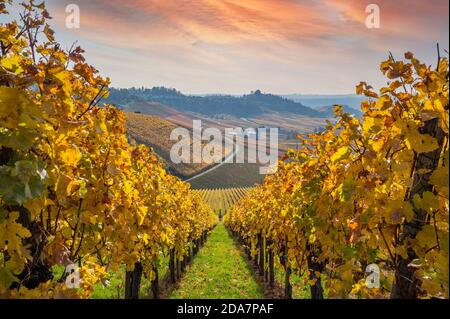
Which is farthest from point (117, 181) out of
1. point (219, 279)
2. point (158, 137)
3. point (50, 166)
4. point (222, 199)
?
point (158, 137)

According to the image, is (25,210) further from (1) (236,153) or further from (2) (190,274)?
(1) (236,153)

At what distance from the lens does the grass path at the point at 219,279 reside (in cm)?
1619

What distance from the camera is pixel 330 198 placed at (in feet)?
14.6

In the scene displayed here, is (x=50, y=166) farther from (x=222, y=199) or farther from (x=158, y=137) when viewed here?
(x=158, y=137)

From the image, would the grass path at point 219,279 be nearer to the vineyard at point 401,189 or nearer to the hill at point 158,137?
the vineyard at point 401,189

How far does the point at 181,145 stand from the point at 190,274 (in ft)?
425

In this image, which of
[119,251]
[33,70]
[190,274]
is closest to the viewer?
[33,70]

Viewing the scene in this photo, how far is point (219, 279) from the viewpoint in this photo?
19391mm

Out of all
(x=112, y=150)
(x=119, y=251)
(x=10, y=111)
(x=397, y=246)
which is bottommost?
(x=119, y=251)

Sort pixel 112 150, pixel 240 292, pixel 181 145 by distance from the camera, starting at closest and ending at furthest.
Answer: pixel 112 150
pixel 240 292
pixel 181 145

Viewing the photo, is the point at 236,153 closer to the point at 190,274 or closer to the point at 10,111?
the point at 190,274

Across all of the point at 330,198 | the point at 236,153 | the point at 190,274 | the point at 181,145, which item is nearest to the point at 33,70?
the point at 330,198

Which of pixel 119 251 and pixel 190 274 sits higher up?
pixel 119 251
